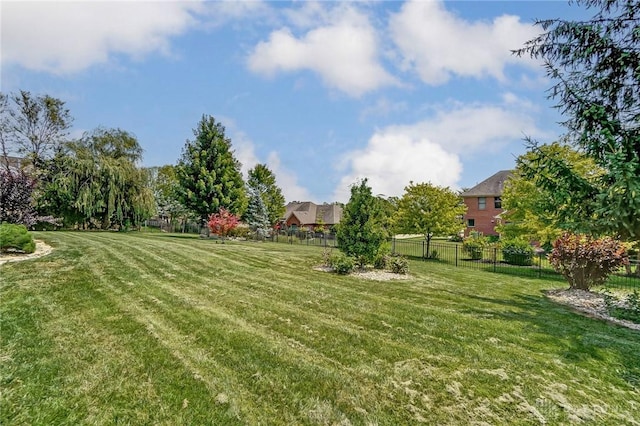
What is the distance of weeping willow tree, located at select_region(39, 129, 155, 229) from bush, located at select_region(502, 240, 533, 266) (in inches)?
999

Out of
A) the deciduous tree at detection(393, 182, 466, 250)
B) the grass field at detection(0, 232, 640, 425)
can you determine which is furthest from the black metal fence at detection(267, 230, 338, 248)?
the grass field at detection(0, 232, 640, 425)

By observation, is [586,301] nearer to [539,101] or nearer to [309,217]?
[539,101]

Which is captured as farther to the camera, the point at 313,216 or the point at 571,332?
the point at 313,216

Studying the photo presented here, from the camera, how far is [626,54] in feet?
22.6

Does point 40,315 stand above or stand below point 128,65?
below

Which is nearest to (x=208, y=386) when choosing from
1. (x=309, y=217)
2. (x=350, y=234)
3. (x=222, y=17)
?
(x=350, y=234)

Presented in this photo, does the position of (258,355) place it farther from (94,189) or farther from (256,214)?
(256,214)

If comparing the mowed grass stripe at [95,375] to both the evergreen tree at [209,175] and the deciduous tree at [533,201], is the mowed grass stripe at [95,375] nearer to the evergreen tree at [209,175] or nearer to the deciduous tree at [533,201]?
the deciduous tree at [533,201]

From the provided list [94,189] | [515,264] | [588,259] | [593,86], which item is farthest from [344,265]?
[94,189]

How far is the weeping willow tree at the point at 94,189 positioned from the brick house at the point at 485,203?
30.8m

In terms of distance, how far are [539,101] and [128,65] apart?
39.2 feet

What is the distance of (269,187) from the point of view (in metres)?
43.1

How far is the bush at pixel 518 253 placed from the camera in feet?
49.5

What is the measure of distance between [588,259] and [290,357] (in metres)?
9.69
